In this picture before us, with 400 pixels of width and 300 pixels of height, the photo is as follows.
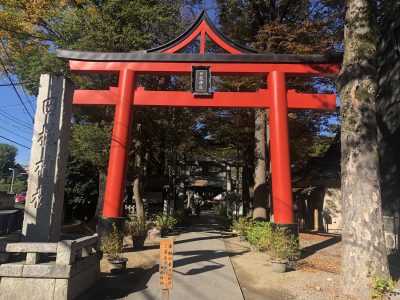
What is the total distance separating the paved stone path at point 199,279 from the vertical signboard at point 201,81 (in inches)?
211

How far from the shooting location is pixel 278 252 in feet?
30.9

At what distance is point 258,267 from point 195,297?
3.45m

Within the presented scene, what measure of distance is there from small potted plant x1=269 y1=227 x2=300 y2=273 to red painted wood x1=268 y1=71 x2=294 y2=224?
0.92 m

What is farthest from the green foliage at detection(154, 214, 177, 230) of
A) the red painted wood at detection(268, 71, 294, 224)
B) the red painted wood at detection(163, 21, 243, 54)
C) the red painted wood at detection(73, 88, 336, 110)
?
the red painted wood at detection(163, 21, 243, 54)

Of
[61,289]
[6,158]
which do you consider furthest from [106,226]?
[6,158]

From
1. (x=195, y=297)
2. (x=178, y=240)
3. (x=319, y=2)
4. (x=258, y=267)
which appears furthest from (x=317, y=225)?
(x=195, y=297)

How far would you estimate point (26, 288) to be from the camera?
20.6 ft

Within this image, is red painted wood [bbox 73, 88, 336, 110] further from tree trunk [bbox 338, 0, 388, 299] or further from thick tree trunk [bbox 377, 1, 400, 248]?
tree trunk [bbox 338, 0, 388, 299]

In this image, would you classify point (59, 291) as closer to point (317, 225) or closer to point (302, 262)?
point (302, 262)

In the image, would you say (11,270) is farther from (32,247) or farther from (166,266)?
(166,266)

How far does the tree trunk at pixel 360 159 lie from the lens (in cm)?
668

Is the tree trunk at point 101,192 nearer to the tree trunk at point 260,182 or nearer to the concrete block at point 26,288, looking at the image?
the tree trunk at point 260,182

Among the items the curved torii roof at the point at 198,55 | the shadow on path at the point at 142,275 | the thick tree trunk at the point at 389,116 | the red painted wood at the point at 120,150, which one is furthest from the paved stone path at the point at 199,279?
the curved torii roof at the point at 198,55

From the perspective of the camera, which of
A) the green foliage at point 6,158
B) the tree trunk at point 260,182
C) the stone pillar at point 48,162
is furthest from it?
the green foliage at point 6,158
